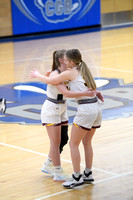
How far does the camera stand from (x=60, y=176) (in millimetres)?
4922

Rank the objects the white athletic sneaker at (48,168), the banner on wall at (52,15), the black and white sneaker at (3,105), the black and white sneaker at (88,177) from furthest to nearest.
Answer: the banner on wall at (52,15) < the black and white sneaker at (3,105) < the white athletic sneaker at (48,168) < the black and white sneaker at (88,177)

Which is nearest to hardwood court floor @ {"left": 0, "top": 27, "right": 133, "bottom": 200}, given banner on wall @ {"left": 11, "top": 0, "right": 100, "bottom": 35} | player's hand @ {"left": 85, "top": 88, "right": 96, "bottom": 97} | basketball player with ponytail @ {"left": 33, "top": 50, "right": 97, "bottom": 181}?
basketball player with ponytail @ {"left": 33, "top": 50, "right": 97, "bottom": 181}

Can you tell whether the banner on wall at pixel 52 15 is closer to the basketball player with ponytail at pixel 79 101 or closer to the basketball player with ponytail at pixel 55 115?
the basketball player with ponytail at pixel 55 115

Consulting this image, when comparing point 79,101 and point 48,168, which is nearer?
point 79,101

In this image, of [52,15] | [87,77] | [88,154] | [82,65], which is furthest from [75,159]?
[52,15]

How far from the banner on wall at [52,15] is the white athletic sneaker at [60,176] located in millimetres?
13152

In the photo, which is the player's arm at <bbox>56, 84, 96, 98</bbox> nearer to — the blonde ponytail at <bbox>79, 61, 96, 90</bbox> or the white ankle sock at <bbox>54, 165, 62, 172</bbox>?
the blonde ponytail at <bbox>79, 61, 96, 90</bbox>

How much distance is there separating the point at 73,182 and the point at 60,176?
0.69 ft

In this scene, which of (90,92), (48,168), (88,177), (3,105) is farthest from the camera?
(3,105)

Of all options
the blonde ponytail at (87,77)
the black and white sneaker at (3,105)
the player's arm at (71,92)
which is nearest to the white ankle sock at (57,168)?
the player's arm at (71,92)

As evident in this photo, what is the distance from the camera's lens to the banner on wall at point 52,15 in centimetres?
1762

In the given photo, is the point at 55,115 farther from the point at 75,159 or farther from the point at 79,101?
the point at 75,159

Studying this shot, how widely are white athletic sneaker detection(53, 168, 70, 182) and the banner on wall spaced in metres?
13.2

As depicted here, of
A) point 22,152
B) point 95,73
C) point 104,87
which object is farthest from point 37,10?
point 22,152
